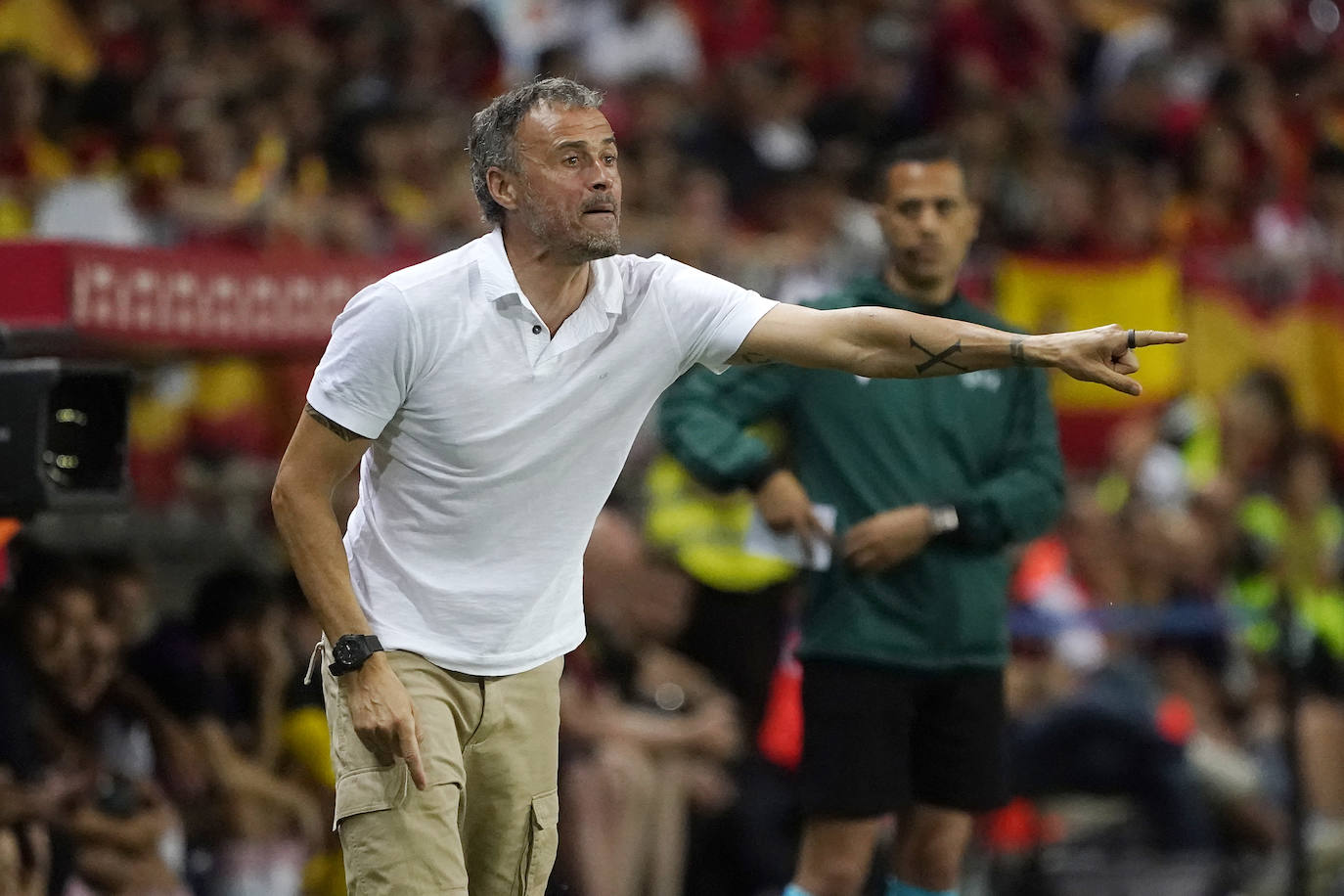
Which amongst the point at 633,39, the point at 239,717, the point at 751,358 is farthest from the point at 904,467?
the point at 633,39

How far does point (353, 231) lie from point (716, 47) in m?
5.16

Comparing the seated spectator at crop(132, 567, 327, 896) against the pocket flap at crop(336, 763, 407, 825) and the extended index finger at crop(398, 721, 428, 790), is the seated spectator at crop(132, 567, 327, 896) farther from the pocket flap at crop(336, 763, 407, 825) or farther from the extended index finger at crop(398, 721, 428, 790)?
the extended index finger at crop(398, 721, 428, 790)

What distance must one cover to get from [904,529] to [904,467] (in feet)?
0.74

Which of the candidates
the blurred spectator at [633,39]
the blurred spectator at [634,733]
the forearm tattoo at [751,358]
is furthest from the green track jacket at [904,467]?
the blurred spectator at [633,39]

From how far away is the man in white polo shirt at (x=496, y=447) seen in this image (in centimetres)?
377

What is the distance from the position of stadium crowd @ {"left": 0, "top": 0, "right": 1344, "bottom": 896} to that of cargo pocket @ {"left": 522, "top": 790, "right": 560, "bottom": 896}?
3.36 feet

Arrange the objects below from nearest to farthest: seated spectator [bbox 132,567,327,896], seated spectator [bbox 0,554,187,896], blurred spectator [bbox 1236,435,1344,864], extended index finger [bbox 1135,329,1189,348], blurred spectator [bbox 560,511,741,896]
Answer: extended index finger [bbox 1135,329,1189,348]
seated spectator [bbox 0,554,187,896]
seated spectator [bbox 132,567,327,896]
blurred spectator [bbox 560,511,741,896]
blurred spectator [bbox 1236,435,1344,864]

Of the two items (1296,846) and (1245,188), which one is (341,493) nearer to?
(1296,846)

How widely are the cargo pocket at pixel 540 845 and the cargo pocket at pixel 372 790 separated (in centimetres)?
39

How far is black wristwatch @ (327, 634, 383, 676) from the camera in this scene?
3.75m

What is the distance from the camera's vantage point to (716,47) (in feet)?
39.9

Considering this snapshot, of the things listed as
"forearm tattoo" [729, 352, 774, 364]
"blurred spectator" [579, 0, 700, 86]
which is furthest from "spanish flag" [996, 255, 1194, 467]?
"forearm tattoo" [729, 352, 774, 364]

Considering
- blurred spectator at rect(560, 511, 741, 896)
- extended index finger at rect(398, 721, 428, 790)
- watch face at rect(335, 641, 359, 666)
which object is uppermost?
watch face at rect(335, 641, 359, 666)

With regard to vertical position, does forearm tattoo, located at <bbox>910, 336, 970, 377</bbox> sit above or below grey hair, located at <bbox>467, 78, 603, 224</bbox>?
below
